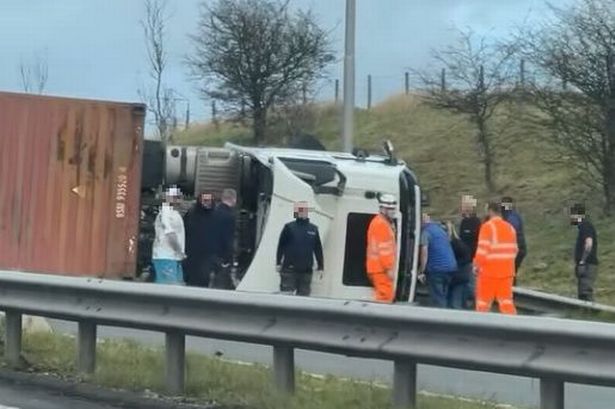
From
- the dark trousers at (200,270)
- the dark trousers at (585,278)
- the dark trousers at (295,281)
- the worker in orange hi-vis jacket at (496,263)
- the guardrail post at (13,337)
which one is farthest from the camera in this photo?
the dark trousers at (585,278)

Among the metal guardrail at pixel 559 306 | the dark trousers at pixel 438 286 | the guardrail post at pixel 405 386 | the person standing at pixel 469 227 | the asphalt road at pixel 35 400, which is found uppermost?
the person standing at pixel 469 227

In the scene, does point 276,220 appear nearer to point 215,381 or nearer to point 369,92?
point 215,381

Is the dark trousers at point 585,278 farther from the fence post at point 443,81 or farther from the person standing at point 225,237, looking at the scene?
the fence post at point 443,81

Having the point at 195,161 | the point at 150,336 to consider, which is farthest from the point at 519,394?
the point at 195,161

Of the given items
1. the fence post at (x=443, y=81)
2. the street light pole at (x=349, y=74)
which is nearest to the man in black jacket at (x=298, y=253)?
the street light pole at (x=349, y=74)

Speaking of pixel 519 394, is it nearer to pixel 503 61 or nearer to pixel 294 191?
pixel 294 191

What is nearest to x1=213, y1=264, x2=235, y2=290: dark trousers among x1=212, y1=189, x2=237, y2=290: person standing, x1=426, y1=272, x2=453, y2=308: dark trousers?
x1=212, y1=189, x2=237, y2=290: person standing

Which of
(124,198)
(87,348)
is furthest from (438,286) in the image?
(87,348)

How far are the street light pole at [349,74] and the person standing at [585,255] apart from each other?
4.17m

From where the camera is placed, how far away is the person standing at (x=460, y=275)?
54.9 feet

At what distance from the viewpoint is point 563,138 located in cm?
2556

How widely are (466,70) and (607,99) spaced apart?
749 cm

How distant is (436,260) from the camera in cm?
1616

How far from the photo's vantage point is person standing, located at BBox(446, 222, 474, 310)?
54.9 ft
